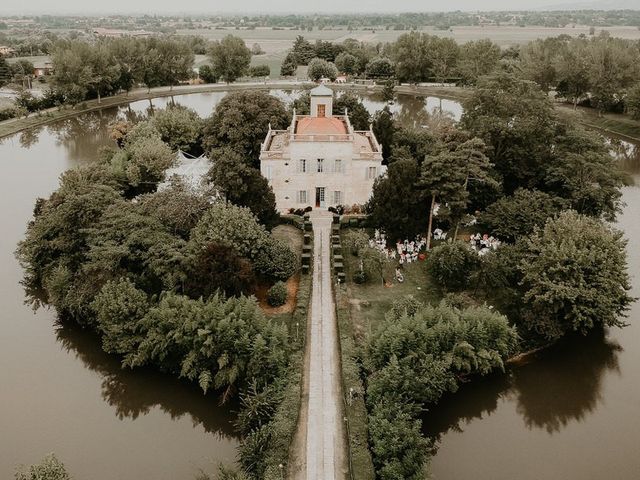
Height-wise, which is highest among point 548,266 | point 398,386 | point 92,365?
point 548,266

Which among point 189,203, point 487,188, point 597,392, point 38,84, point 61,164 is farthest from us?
point 38,84

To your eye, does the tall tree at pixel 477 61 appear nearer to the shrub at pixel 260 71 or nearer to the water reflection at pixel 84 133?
the shrub at pixel 260 71

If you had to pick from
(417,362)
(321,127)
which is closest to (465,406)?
(417,362)

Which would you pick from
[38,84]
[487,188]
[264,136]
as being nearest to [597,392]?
[487,188]

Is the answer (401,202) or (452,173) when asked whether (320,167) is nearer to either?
(401,202)

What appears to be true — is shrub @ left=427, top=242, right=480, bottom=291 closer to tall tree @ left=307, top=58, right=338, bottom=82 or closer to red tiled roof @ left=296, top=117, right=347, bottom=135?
red tiled roof @ left=296, top=117, right=347, bottom=135

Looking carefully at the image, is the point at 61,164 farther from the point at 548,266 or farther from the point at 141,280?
the point at 548,266
